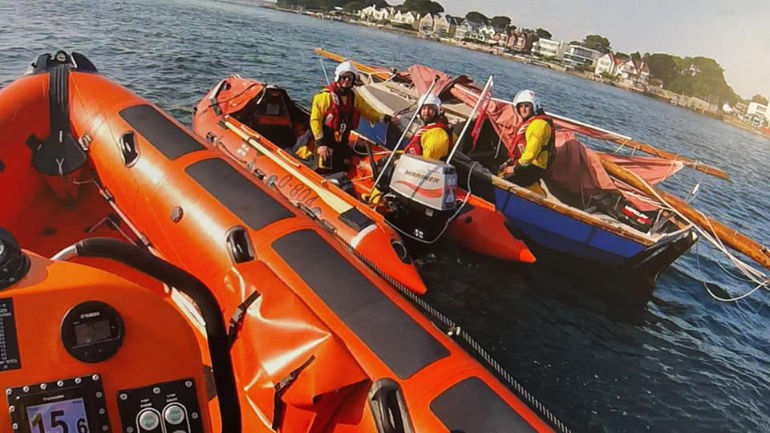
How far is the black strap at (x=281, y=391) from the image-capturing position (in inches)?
94.4

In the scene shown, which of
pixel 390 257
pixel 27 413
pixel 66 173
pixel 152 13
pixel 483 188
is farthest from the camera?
pixel 152 13

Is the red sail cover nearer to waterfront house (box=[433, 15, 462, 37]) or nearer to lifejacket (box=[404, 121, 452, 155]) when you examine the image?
lifejacket (box=[404, 121, 452, 155])

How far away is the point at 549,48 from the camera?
326 feet

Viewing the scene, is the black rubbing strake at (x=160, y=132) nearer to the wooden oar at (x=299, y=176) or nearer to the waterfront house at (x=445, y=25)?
the wooden oar at (x=299, y=176)

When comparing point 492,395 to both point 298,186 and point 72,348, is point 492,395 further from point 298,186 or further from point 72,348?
point 298,186

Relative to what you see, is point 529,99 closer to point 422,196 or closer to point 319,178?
point 422,196

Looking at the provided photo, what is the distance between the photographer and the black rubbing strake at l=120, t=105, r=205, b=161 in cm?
425

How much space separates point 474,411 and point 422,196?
3.99 meters

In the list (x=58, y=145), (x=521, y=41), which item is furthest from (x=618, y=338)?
(x=521, y=41)

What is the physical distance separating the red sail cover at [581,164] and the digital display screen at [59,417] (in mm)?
8110

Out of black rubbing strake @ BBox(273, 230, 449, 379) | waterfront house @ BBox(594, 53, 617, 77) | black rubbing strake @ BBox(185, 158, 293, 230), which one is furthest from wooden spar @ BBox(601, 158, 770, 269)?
waterfront house @ BBox(594, 53, 617, 77)

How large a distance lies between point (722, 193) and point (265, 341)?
797 inches

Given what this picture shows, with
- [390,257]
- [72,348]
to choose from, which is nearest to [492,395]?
[72,348]

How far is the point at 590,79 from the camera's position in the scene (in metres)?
76.2
